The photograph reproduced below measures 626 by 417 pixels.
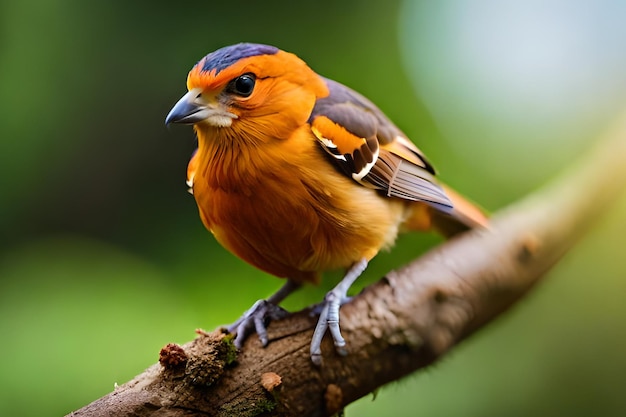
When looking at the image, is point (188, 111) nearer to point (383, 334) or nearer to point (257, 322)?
point (257, 322)

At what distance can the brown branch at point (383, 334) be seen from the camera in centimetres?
119

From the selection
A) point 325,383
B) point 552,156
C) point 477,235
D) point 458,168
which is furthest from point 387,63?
point 325,383

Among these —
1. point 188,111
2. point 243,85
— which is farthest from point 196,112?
point 243,85

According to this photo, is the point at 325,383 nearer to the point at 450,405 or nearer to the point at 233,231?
the point at 233,231

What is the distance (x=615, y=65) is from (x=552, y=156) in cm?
36

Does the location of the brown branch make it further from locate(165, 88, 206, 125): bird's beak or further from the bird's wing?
locate(165, 88, 206, 125): bird's beak

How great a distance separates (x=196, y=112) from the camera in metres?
1.21

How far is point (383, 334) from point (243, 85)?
59 centimetres

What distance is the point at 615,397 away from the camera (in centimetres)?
157

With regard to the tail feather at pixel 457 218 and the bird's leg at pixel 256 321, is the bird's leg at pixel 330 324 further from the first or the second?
the tail feather at pixel 457 218

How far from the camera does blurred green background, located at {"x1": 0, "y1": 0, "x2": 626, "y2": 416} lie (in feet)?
6.59

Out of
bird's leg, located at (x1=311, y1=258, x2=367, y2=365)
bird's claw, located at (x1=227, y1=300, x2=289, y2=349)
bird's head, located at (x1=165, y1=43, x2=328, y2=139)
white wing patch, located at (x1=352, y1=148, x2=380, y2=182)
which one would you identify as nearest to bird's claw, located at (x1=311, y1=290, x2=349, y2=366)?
bird's leg, located at (x1=311, y1=258, x2=367, y2=365)

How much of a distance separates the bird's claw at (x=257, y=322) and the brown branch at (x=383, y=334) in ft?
0.06

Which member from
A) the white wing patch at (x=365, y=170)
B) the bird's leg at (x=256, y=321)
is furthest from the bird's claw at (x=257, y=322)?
the white wing patch at (x=365, y=170)
